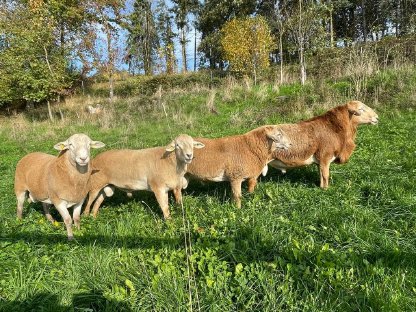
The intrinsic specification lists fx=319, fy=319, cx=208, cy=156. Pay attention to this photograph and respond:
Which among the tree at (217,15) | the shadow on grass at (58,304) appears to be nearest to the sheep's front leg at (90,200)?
the shadow on grass at (58,304)

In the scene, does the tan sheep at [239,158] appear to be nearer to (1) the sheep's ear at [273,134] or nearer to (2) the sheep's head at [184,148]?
(1) the sheep's ear at [273,134]

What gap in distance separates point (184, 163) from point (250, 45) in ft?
66.1

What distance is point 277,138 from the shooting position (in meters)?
5.56

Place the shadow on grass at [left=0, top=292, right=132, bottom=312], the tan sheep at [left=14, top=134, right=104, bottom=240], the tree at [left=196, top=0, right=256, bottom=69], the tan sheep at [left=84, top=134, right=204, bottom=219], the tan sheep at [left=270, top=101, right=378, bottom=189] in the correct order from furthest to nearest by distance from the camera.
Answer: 1. the tree at [left=196, top=0, right=256, bottom=69]
2. the tan sheep at [left=270, top=101, right=378, bottom=189]
3. the tan sheep at [left=84, top=134, right=204, bottom=219]
4. the tan sheep at [left=14, top=134, right=104, bottom=240]
5. the shadow on grass at [left=0, top=292, right=132, bottom=312]

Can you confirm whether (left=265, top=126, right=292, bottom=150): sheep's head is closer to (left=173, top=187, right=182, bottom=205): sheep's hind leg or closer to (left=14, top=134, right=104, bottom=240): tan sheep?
(left=173, top=187, right=182, bottom=205): sheep's hind leg

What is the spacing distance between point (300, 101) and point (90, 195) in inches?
331

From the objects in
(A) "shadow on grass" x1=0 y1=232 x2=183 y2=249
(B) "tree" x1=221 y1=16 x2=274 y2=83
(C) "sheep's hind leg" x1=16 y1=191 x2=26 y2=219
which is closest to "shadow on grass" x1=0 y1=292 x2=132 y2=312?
(A) "shadow on grass" x1=0 y1=232 x2=183 y2=249

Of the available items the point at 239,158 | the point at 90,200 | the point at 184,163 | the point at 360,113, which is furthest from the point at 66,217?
the point at 360,113

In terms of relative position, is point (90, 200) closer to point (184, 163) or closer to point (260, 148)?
Result: point (184, 163)

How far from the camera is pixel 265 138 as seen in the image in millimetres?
5727

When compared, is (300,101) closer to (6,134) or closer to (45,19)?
(6,134)

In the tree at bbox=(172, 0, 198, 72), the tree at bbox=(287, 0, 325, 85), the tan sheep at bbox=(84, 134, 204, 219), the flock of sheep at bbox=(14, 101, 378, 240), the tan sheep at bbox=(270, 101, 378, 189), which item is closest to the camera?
the flock of sheep at bbox=(14, 101, 378, 240)

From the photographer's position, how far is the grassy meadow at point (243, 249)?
2.98 m

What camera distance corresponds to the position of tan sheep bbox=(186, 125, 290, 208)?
18.1ft
